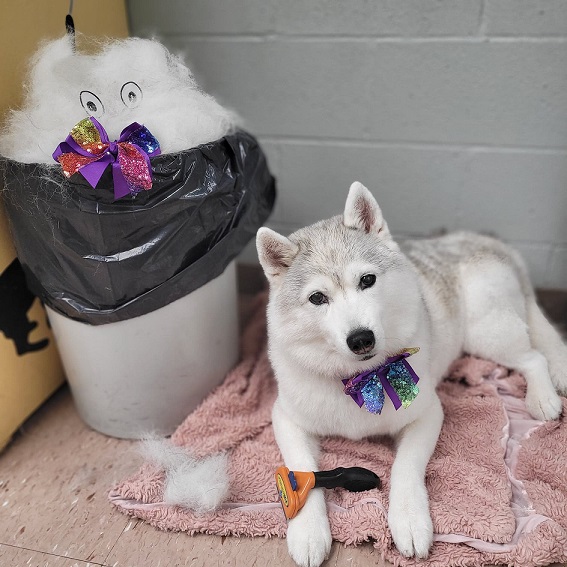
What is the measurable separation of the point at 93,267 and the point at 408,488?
1.07m

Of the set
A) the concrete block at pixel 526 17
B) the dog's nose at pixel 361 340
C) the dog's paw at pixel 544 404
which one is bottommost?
the dog's paw at pixel 544 404

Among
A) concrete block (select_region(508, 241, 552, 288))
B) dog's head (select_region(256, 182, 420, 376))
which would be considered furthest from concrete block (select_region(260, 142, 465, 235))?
dog's head (select_region(256, 182, 420, 376))

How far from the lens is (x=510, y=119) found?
2225 mm

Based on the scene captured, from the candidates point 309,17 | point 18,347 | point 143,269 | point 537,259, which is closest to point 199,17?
point 309,17

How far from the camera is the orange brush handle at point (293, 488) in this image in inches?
56.1

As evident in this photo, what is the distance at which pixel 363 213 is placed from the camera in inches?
59.3

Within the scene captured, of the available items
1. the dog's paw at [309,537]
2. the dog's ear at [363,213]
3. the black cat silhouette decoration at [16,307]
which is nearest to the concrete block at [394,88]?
the dog's ear at [363,213]

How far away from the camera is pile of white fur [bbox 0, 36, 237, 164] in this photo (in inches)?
62.4

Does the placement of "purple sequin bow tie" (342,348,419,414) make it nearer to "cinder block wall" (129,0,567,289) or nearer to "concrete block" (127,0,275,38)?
"cinder block wall" (129,0,567,289)

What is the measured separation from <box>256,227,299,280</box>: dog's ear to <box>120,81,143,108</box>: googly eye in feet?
1.93

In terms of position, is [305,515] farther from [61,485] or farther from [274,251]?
[61,485]

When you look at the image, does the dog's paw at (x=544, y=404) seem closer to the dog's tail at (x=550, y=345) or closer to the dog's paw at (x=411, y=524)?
the dog's tail at (x=550, y=345)

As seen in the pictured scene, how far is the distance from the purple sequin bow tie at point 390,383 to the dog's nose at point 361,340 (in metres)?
0.19

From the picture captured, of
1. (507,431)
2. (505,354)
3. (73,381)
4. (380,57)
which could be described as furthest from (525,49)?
(73,381)
